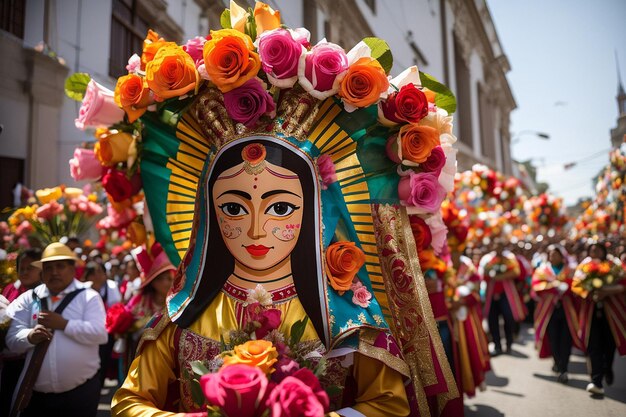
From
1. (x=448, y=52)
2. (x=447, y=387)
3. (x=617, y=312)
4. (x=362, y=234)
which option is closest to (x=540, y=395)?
(x=617, y=312)

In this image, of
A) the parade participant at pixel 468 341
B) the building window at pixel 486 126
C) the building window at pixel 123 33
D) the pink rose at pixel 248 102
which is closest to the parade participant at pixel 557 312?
the parade participant at pixel 468 341

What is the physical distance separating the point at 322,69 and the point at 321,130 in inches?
13.1

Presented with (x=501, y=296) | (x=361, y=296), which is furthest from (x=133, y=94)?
(x=501, y=296)

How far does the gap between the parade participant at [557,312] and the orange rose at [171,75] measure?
5962mm

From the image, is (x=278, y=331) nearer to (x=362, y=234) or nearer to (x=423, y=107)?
(x=362, y=234)

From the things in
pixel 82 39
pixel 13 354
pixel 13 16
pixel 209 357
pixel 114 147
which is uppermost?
pixel 82 39

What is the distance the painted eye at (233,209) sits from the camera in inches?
90.4

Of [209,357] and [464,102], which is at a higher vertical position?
[464,102]

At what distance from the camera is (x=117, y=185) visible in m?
2.77

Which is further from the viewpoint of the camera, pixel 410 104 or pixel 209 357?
pixel 410 104

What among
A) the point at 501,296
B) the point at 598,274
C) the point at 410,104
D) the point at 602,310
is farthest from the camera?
the point at 501,296

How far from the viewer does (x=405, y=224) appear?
2625 millimetres

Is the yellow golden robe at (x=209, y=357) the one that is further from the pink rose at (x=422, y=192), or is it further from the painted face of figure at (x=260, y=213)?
the pink rose at (x=422, y=192)

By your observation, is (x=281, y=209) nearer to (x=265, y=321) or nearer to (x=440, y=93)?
(x=265, y=321)
